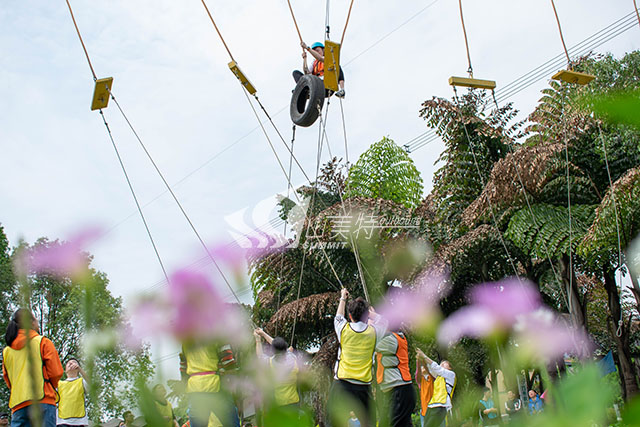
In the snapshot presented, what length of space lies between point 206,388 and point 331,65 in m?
5.04

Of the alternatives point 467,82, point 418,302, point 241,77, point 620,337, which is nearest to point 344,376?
point 467,82

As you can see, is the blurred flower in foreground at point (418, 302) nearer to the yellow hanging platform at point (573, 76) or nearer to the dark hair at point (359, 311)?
the yellow hanging platform at point (573, 76)

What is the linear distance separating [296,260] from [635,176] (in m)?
5.95

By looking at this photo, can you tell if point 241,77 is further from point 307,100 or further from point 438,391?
point 438,391

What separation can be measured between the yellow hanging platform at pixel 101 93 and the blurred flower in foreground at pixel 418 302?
17.5 ft

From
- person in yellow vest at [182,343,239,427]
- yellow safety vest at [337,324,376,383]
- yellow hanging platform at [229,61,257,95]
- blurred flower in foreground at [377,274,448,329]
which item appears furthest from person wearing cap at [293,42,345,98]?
person in yellow vest at [182,343,239,427]

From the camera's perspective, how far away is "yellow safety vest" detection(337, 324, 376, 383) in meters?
3.50

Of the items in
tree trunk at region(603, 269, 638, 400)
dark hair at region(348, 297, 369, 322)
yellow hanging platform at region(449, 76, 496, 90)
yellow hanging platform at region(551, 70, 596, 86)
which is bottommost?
tree trunk at region(603, 269, 638, 400)

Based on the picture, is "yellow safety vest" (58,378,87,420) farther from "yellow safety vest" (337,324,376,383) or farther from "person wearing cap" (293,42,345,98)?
"person wearing cap" (293,42,345,98)

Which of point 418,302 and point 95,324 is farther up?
point 418,302

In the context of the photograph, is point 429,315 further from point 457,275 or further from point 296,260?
point 296,260

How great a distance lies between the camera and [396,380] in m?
3.72

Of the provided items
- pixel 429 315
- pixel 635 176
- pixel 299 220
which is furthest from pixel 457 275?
pixel 299 220

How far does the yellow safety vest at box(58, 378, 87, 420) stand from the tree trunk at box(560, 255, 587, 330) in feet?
22.1
